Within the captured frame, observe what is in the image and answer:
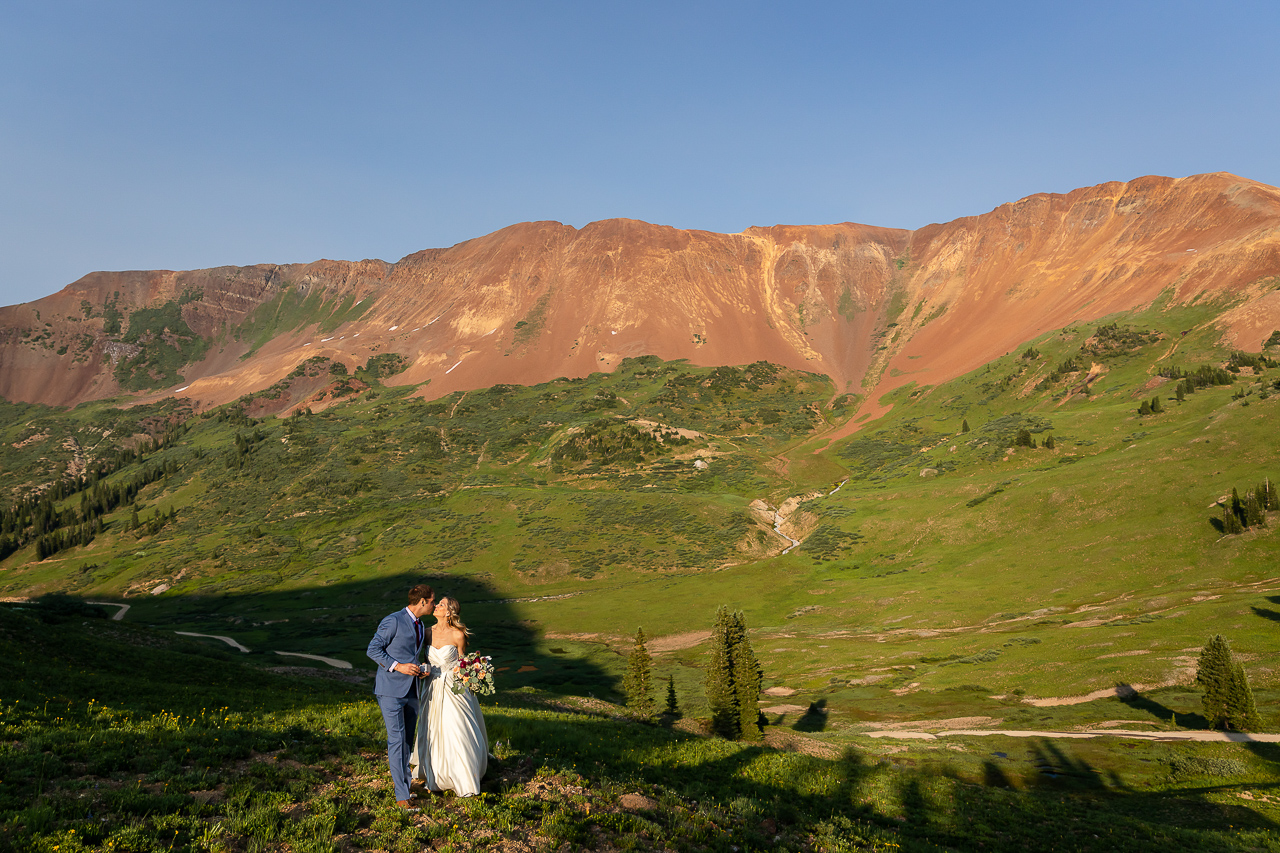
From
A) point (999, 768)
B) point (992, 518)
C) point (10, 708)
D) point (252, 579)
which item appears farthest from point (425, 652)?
point (252, 579)

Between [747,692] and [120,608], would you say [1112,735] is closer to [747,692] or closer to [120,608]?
[747,692]

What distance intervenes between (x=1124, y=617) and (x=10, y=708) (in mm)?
84257

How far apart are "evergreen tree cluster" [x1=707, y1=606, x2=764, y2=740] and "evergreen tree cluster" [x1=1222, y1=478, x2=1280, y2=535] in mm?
77827

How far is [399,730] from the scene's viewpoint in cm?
1116

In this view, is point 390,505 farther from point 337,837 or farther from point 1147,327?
point 1147,327

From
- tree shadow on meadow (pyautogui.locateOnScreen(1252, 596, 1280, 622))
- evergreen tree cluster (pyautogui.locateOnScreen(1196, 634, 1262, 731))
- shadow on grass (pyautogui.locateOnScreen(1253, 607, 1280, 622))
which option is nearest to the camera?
evergreen tree cluster (pyautogui.locateOnScreen(1196, 634, 1262, 731))

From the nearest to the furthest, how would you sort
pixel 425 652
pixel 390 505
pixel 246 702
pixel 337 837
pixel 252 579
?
pixel 337 837 → pixel 425 652 → pixel 246 702 → pixel 252 579 → pixel 390 505

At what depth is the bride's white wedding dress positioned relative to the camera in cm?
1134

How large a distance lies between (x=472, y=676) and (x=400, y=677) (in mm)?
1282

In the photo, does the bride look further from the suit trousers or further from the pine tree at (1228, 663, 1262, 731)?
the pine tree at (1228, 663, 1262, 731)

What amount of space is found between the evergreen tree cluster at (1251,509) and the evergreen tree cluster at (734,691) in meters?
77.8

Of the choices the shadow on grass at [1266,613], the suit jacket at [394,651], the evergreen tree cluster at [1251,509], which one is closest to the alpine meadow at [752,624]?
the shadow on grass at [1266,613]

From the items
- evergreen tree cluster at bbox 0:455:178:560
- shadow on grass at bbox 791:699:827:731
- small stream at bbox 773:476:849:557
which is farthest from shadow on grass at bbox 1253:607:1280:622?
evergreen tree cluster at bbox 0:455:178:560

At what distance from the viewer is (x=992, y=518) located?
10856 cm
